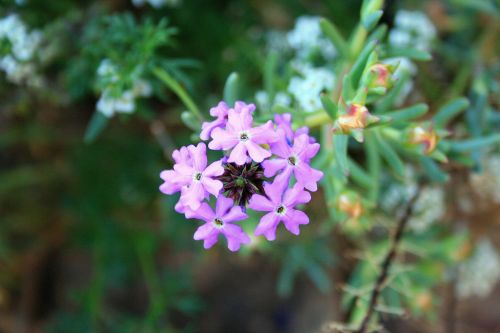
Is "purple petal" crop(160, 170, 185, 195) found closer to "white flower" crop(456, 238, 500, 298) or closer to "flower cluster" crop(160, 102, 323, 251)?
"flower cluster" crop(160, 102, 323, 251)

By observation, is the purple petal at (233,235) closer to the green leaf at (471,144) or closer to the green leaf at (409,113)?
the green leaf at (409,113)

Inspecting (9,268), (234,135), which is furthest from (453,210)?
(9,268)

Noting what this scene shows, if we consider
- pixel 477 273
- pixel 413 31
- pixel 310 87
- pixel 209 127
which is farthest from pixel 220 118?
pixel 477 273

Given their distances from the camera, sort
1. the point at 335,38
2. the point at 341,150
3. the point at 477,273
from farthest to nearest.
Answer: the point at 477,273, the point at 335,38, the point at 341,150

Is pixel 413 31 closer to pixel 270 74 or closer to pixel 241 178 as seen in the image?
pixel 270 74

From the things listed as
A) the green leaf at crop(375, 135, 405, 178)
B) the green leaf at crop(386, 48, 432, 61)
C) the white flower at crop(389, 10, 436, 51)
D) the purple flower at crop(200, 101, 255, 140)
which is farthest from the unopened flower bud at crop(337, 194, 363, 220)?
the white flower at crop(389, 10, 436, 51)

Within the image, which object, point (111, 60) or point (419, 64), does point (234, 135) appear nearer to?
point (111, 60)
